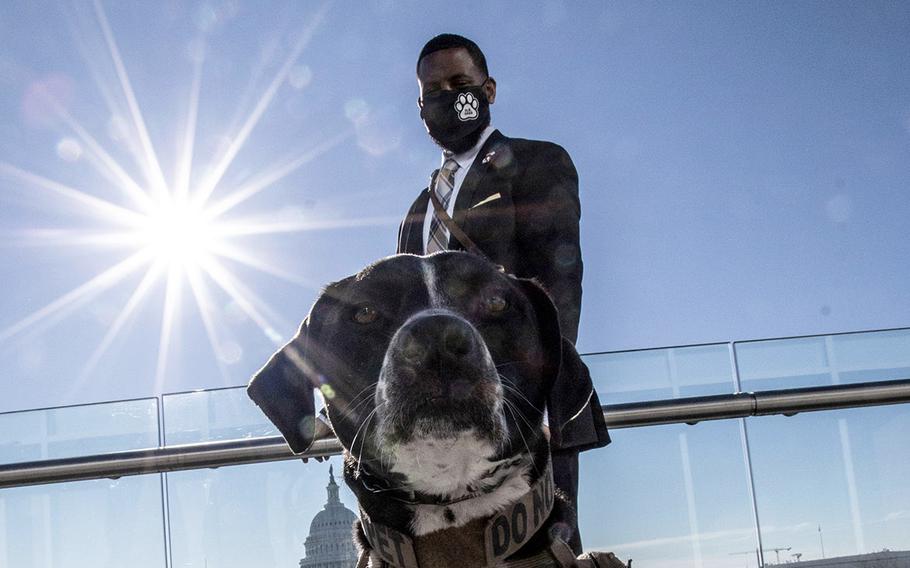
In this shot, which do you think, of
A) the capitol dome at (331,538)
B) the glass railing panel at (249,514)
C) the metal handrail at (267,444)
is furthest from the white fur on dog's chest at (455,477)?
the metal handrail at (267,444)

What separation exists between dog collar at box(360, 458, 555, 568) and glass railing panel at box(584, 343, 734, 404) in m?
1.69

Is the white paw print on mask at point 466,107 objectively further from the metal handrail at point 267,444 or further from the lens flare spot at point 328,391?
the metal handrail at point 267,444

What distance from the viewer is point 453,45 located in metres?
2.81

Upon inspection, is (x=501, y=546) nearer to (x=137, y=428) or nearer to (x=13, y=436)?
(x=137, y=428)

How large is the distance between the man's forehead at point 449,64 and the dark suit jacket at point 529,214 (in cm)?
32

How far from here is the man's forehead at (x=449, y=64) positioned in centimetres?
279

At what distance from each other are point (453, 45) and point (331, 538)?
1.77m

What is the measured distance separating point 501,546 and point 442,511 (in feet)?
0.49

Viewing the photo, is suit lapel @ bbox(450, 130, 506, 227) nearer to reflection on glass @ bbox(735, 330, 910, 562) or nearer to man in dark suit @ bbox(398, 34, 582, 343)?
man in dark suit @ bbox(398, 34, 582, 343)

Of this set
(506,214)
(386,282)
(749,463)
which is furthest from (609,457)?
(386,282)

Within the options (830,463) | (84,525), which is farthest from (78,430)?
(830,463)

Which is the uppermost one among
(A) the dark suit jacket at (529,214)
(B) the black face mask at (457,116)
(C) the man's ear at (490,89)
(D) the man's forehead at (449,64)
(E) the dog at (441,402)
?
(D) the man's forehead at (449,64)

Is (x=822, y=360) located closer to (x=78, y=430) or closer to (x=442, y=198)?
(x=442, y=198)

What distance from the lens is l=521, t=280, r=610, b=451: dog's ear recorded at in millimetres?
2104
